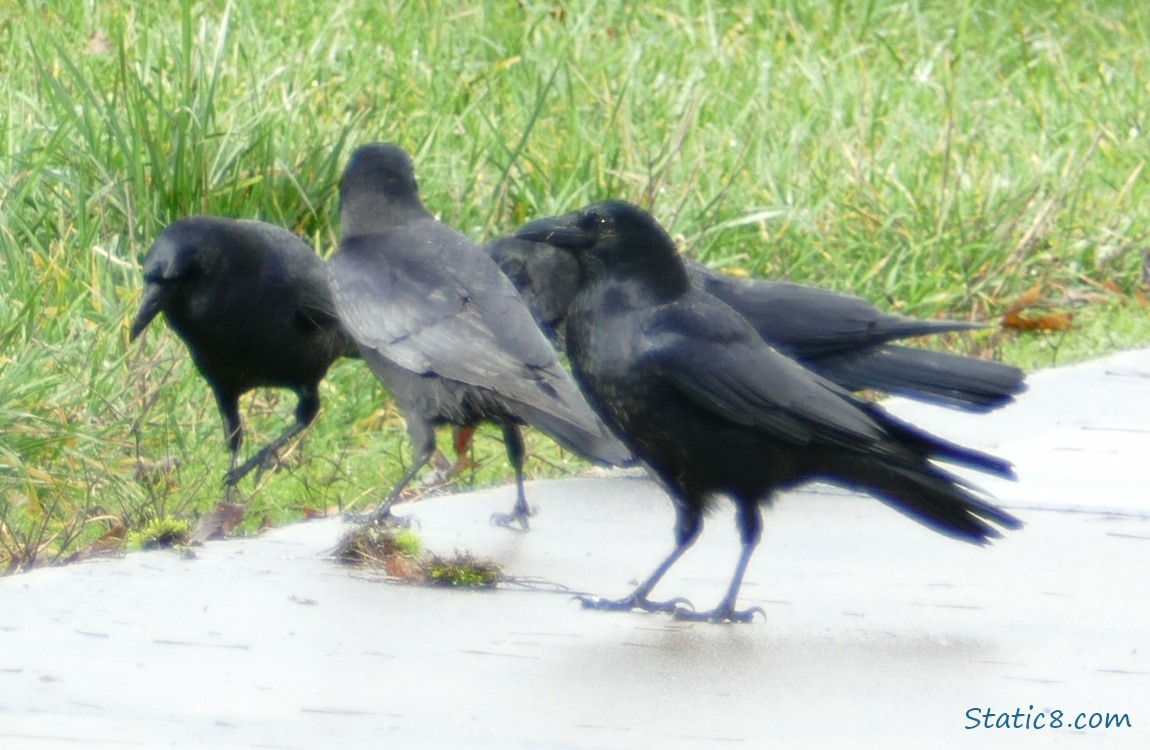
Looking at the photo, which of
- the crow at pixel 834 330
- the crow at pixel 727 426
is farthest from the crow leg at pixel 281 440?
the crow at pixel 727 426

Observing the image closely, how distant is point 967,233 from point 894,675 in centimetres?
426

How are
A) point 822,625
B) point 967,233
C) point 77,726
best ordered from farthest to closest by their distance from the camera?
point 967,233 → point 822,625 → point 77,726

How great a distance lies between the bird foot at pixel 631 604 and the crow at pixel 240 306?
1540 millimetres

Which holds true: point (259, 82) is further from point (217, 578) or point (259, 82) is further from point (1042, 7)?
point (1042, 7)

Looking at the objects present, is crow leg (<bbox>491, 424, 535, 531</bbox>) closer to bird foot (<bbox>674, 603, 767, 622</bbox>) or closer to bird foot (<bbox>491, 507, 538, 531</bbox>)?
bird foot (<bbox>491, 507, 538, 531</bbox>)

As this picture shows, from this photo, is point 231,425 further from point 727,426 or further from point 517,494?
point 727,426

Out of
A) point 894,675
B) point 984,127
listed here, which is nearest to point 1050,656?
point 894,675

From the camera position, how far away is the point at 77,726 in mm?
2885

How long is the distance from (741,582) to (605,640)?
0.45 meters

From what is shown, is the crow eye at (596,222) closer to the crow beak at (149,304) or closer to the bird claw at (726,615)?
the bird claw at (726,615)

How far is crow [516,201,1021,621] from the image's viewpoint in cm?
374

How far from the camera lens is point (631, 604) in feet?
12.3

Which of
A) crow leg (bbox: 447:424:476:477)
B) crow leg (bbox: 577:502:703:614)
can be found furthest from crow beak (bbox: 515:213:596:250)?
crow leg (bbox: 447:424:476:477)

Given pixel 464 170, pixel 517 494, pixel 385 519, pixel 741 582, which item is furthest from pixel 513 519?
pixel 464 170
